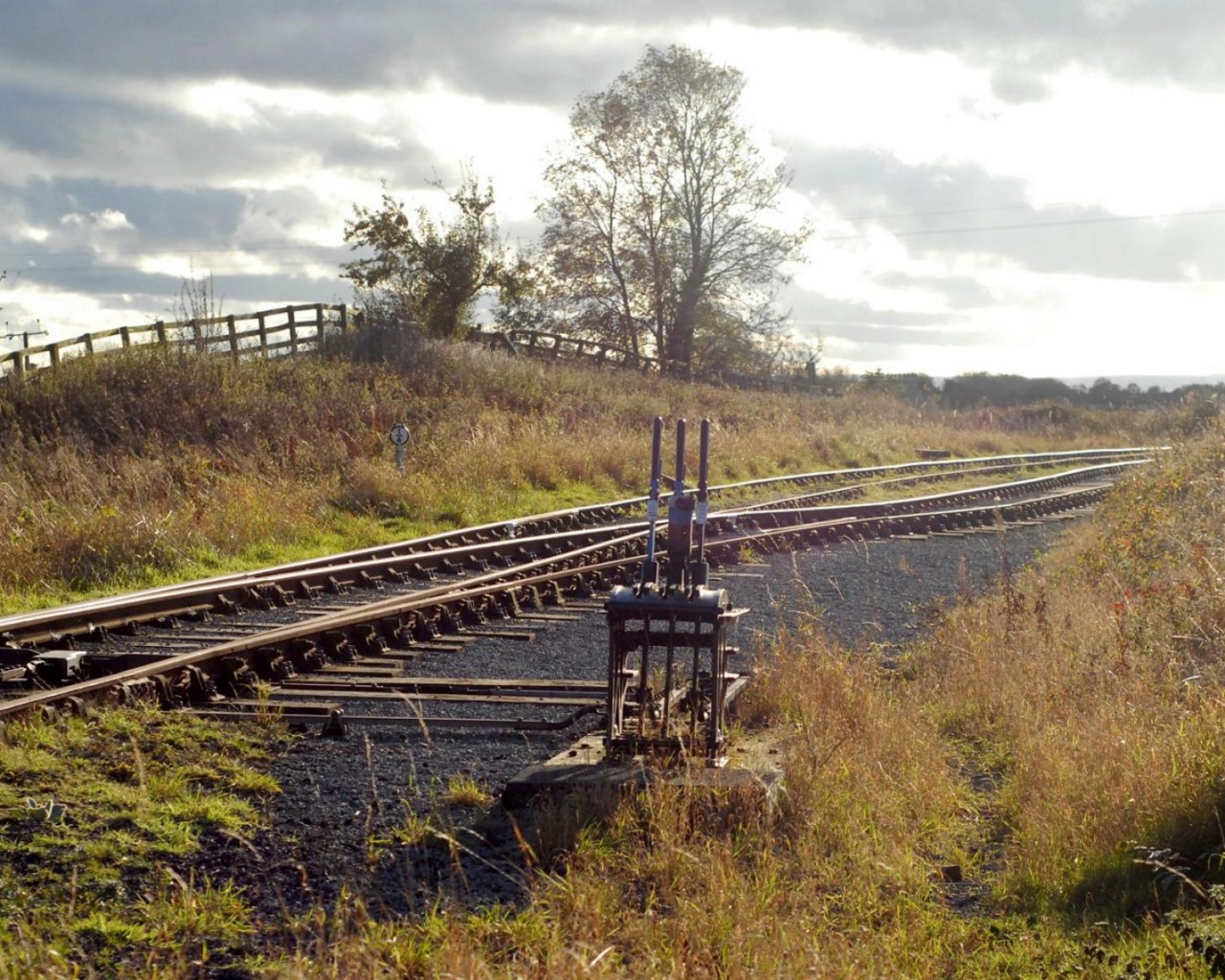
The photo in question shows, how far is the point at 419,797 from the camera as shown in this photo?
607cm

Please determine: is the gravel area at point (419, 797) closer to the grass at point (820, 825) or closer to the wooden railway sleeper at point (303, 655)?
the grass at point (820, 825)

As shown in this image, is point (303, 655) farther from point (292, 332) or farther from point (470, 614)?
point (292, 332)

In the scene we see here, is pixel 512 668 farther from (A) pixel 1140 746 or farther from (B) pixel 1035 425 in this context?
(B) pixel 1035 425

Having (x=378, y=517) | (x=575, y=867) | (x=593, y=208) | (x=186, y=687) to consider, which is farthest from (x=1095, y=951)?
(x=593, y=208)

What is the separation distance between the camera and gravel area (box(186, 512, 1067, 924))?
4969 millimetres

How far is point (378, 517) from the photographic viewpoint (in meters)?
16.8

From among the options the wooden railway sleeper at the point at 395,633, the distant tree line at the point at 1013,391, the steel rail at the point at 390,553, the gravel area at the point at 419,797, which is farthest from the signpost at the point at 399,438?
the distant tree line at the point at 1013,391

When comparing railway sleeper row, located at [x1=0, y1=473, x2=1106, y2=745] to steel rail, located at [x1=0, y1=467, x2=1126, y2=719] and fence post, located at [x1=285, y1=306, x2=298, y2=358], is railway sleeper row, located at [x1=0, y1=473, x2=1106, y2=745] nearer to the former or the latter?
steel rail, located at [x1=0, y1=467, x2=1126, y2=719]

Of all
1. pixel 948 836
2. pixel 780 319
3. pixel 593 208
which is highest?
pixel 593 208

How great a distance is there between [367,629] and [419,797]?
3.83 m

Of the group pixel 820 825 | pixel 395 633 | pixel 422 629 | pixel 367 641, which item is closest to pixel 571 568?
pixel 422 629

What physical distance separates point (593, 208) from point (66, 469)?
105ft

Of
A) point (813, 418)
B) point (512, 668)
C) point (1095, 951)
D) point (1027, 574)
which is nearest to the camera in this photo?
point (1095, 951)

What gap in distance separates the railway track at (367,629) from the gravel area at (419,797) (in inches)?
6.2
